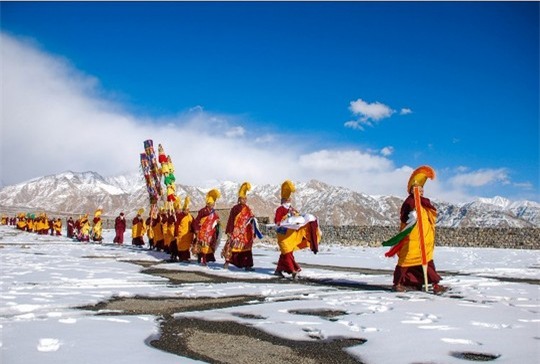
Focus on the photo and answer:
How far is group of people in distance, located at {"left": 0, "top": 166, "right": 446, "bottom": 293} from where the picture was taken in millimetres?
7715

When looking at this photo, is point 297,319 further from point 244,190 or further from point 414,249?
point 244,190

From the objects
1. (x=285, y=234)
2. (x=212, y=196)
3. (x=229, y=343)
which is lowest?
(x=229, y=343)

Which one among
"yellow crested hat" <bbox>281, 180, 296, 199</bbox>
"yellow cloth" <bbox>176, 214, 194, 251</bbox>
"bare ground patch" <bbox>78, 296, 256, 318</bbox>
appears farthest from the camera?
"yellow cloth" <bbox>176, 214, 194, 251</bbox>

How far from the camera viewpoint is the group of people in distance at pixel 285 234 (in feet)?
25.3

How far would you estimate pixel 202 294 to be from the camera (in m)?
6.99

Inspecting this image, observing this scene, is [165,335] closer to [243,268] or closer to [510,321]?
[510,321]

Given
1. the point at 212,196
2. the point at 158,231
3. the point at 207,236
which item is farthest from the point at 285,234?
the point at 158,231

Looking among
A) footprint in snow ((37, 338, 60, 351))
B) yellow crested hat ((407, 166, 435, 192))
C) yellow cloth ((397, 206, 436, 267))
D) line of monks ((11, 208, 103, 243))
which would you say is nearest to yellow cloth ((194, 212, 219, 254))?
yellow cloth ((397, 206, 436, 267))

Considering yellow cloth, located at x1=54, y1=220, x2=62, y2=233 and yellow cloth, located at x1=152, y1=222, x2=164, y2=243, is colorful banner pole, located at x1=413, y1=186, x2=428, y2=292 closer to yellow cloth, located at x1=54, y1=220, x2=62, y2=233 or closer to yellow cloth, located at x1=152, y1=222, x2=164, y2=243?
yellow cloth, located at x1=152, y1=222, x2=164, y2=243

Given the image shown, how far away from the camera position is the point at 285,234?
9.79 meters

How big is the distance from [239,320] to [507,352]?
2.47 m

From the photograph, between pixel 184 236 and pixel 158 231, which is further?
pixel 158 231

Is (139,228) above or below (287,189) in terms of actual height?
below

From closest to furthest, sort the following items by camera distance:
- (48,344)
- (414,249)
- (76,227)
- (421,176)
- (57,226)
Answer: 1. (48,344)
2. (414,249)
3. (421,176)
4. (76,227)
5. (57,226)
